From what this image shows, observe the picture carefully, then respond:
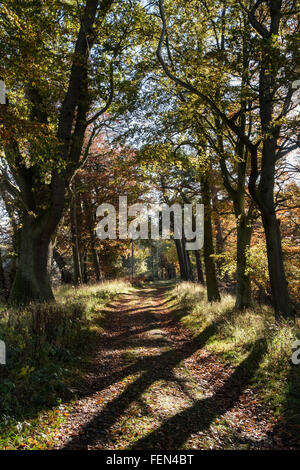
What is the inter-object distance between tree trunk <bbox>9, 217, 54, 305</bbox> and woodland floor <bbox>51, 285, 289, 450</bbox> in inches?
126

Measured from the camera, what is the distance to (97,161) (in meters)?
17.1

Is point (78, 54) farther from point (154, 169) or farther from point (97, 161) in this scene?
point (97, 161)

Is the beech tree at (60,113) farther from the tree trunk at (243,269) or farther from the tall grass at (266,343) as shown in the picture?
the tree trunk at (243,269)

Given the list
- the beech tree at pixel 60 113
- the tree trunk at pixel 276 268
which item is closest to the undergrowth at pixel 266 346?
the tree trunk at pixel 276 268

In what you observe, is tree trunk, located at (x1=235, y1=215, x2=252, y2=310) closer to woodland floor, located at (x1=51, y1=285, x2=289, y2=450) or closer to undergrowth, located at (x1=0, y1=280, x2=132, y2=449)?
woodland floor, located at (x1=51, y1=285, x2=289, y2=450)

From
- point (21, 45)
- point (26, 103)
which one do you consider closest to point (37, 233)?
point (26, 103)

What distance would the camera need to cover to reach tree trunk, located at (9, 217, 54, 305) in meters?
9.27

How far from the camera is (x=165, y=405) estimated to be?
181 inches

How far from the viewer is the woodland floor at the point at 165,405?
12.3ft

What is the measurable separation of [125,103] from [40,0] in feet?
12.7

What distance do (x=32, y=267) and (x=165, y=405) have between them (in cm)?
680

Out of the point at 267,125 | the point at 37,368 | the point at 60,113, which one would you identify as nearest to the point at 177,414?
the point at 37,368

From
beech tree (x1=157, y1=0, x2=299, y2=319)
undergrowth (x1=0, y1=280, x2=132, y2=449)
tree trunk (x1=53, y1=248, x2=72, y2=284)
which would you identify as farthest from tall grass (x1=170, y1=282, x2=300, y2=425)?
tree trunk (x1=53, y1=248, x2=72, y2=284)

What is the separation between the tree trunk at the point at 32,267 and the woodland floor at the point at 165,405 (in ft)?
10.5
